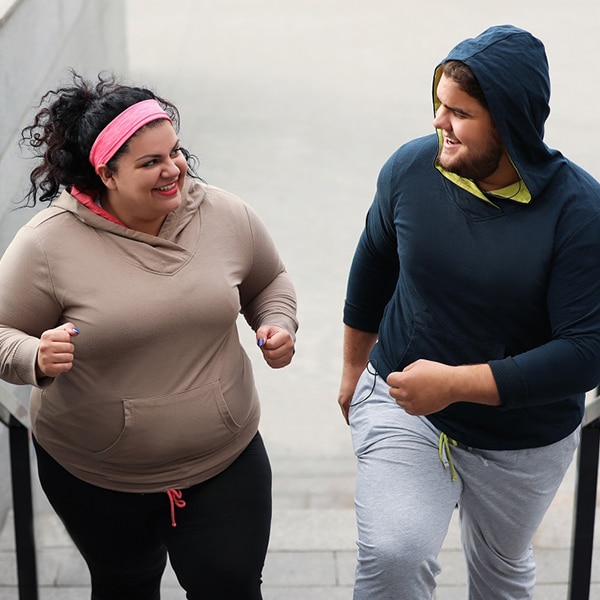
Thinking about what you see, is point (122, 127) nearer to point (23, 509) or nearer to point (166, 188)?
point (166, 188)

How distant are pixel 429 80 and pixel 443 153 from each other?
298 inches

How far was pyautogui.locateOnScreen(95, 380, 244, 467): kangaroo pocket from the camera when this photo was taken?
2240 millimetres

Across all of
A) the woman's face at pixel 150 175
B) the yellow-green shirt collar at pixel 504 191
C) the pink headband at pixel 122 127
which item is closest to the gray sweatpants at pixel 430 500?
→ the yellow-green shirt collar at pixel 504 191

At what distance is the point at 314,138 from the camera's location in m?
8.59

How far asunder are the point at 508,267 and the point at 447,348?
0.75 ft

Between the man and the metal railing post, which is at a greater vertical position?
the man

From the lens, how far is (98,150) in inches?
85.8

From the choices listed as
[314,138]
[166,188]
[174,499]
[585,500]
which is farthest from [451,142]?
[314,138]

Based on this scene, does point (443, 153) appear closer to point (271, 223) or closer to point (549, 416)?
point (549, 416)

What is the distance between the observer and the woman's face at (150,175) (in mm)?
2162

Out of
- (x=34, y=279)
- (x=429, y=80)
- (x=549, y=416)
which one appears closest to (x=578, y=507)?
(x=549, y=416)

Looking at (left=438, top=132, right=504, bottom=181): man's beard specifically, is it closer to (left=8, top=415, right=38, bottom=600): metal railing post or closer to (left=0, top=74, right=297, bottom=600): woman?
(left=0, top=74, right=297, bottom=600): woman

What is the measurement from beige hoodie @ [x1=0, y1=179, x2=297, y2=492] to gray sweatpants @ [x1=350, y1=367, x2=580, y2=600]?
0.95ft

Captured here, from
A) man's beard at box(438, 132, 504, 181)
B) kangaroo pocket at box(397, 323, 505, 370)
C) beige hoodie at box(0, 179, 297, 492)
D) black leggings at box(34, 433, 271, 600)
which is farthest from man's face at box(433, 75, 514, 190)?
black leggings at box(34, 433, 271, 600)
